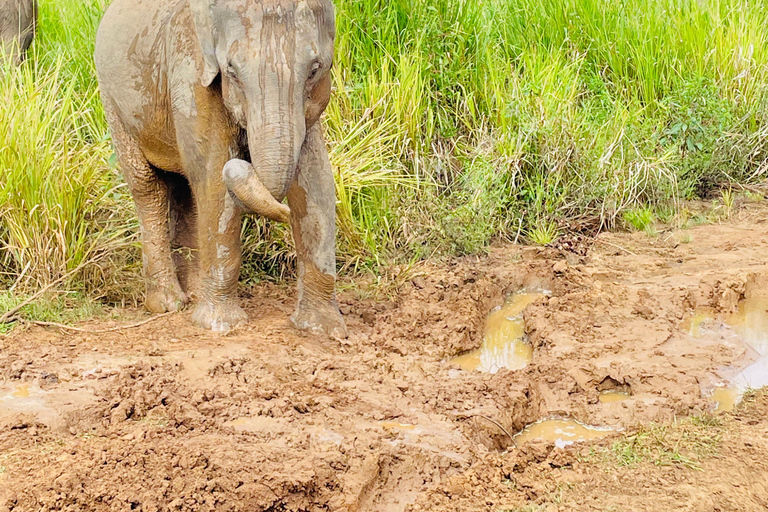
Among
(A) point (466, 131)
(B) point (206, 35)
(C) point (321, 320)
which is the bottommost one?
(C) point (321, 320)

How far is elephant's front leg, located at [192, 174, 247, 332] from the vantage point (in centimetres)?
455

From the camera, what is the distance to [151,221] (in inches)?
205

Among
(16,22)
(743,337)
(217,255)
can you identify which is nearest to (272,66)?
(217,255)

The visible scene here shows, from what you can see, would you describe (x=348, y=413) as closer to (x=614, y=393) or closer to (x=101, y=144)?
(x=614, y=393)

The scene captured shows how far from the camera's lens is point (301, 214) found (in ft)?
15.2

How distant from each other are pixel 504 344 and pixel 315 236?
3.72 feet

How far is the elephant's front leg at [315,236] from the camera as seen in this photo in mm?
4590

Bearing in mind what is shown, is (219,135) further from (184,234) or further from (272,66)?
(184,234)

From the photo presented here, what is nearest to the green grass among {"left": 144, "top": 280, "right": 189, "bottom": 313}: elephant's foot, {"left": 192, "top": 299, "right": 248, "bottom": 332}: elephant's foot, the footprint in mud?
the footprint in mud

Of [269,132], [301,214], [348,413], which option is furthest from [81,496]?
[301,214]

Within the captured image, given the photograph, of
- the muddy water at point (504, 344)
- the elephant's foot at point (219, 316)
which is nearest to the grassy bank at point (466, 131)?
the muddy water at point (504, 344)

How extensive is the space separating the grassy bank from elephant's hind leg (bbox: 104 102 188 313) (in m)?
0.29

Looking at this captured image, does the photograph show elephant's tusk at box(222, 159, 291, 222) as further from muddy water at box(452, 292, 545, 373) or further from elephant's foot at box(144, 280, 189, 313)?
elephant's foot at box(144, 280, 189, 313)

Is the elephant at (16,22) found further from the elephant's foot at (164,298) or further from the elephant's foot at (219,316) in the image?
the elephant's foot at (219,316)
